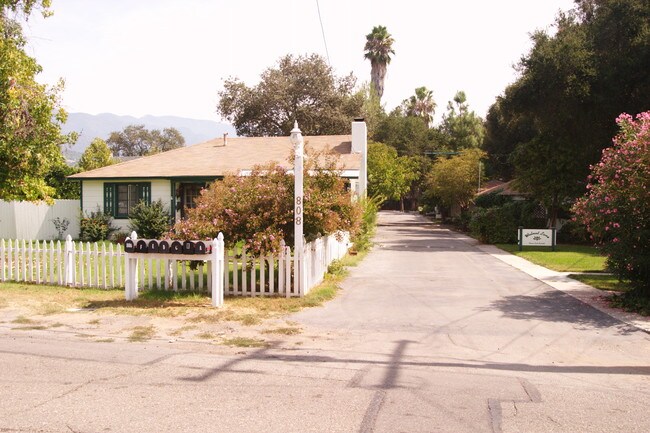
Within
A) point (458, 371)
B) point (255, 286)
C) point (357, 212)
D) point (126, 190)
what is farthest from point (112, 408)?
point (126, 190)

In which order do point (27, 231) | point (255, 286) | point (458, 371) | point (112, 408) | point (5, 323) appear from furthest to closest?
point (27, 231), point (255, 286), point (5, 323), point (458, 371), point (112, 408)

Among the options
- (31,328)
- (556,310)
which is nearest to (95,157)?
(31,328)

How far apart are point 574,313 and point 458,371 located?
4.66m

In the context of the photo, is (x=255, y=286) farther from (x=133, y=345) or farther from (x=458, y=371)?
(x=458, y=371)

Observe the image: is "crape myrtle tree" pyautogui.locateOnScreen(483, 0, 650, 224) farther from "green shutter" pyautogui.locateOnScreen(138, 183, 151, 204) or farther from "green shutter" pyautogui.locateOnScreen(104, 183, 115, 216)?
"green shutter" pyautogui.locateOnScreen(104, 183, 115, 216)

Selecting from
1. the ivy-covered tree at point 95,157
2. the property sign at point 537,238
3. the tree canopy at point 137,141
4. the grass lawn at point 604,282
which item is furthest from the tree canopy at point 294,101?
the tree canopy at point 137,141

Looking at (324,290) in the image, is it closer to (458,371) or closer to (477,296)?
(477,296)

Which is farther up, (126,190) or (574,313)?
(126,190)

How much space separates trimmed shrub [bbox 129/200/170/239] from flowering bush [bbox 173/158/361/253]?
38.4ft

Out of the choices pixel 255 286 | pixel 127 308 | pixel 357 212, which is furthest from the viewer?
pixel 357 212

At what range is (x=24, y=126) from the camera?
12.5 m

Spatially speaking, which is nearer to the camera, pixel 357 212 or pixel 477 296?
A: pixel 477 296

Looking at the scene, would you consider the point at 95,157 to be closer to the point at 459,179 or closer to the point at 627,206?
the point at 459,179

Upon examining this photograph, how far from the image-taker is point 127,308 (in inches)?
387
